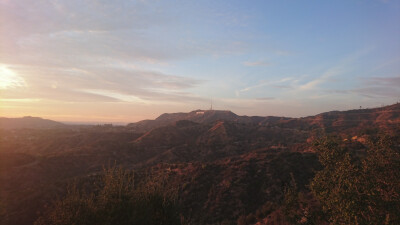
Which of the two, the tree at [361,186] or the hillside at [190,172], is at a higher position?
→ the tree at [361,186]

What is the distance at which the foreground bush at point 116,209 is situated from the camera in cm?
1020

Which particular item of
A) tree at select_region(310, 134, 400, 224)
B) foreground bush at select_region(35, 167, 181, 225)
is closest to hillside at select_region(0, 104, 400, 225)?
foreground bush at select_region(35, 167, 181, 225)

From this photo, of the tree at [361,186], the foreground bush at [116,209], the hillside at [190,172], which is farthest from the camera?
the hillside at [190,172]

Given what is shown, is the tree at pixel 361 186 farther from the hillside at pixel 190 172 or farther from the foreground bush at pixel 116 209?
the hillside at pixel 190 172

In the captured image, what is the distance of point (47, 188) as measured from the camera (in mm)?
35812

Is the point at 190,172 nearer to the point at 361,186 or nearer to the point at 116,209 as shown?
the point at 116,209

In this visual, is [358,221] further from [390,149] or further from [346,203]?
[390,149]

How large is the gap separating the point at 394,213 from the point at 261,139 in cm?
8554

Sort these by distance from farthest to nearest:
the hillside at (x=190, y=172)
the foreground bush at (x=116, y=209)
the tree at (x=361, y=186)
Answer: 1. the hillside at (x=190, y=172)
2. the tree at (x=361, y=186)
3. the foreground bush at (x=116, y=209)

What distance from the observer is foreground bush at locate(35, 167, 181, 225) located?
1020 cm

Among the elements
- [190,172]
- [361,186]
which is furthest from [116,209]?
[190,172]

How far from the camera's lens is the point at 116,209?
Answer: 34.7 ft

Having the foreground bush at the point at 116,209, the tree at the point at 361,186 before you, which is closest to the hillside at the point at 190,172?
the foreground bush at the point at 116,209

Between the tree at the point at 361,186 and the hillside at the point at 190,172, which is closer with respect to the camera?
the tree at the point at 361,186
